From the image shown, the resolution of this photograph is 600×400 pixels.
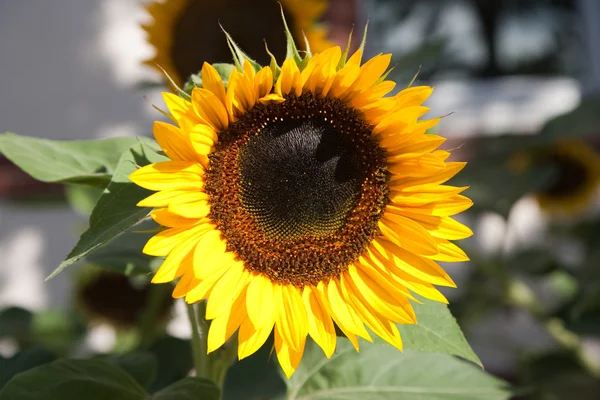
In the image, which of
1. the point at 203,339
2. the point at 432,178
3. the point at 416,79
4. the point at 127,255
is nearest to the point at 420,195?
the point at 432,178

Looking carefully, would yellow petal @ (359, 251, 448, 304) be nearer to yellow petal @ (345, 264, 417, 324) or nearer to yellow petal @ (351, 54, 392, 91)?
yellow petal @ (345, 264, 417, 324)

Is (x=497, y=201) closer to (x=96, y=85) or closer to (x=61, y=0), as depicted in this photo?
(x=96, y=85)

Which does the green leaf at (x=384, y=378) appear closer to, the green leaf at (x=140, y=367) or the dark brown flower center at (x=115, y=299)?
the green leaf at (x=140, y=367)

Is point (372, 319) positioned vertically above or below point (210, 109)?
below

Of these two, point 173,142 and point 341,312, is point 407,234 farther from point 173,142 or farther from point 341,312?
point 173,142

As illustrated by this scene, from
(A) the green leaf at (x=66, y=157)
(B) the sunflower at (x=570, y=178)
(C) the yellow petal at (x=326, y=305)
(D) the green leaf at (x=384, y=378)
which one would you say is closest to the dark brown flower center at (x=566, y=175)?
(B) the sunflower at (x=570, y=178)

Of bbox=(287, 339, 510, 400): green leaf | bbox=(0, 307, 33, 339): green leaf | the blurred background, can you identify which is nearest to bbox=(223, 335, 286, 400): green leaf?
bbox=(287, 339, 510, 400): green leaf
